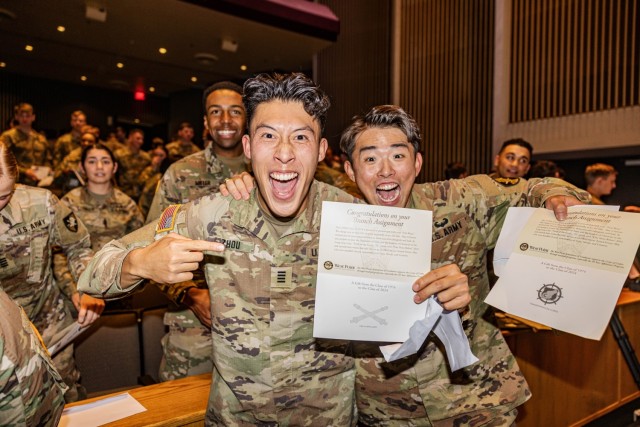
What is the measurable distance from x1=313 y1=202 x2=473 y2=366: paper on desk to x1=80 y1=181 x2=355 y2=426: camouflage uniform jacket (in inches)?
10.2

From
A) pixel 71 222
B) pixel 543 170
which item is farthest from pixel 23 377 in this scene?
pixel 543 170

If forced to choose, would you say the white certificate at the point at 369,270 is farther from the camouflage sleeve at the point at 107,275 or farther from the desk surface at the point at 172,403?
the desk surface at the point at 172,403

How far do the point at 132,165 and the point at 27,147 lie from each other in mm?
1918

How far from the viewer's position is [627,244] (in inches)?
49.9

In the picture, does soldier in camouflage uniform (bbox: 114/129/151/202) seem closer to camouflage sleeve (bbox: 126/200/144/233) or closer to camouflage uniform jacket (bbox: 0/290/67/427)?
camouflage sleeve (bbox: 126/200/144/233)

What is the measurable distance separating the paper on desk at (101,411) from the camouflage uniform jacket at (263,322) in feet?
1.32

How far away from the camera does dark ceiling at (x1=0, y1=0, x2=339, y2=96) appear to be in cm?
843

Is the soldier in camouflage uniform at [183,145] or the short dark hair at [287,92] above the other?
the soldier in camouflage uniform at [183,145]

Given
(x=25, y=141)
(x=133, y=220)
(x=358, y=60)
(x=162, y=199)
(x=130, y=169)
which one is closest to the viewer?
(x=162, y=199)

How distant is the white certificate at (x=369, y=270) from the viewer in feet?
4.19

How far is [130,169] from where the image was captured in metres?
8.85

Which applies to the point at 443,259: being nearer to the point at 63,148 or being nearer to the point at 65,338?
the point at 65,338

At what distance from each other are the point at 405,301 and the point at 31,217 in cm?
201

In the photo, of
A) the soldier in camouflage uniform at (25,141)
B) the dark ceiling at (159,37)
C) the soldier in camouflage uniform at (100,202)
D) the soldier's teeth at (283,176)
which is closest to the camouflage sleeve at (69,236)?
the soldier's teeth at (283,176)
